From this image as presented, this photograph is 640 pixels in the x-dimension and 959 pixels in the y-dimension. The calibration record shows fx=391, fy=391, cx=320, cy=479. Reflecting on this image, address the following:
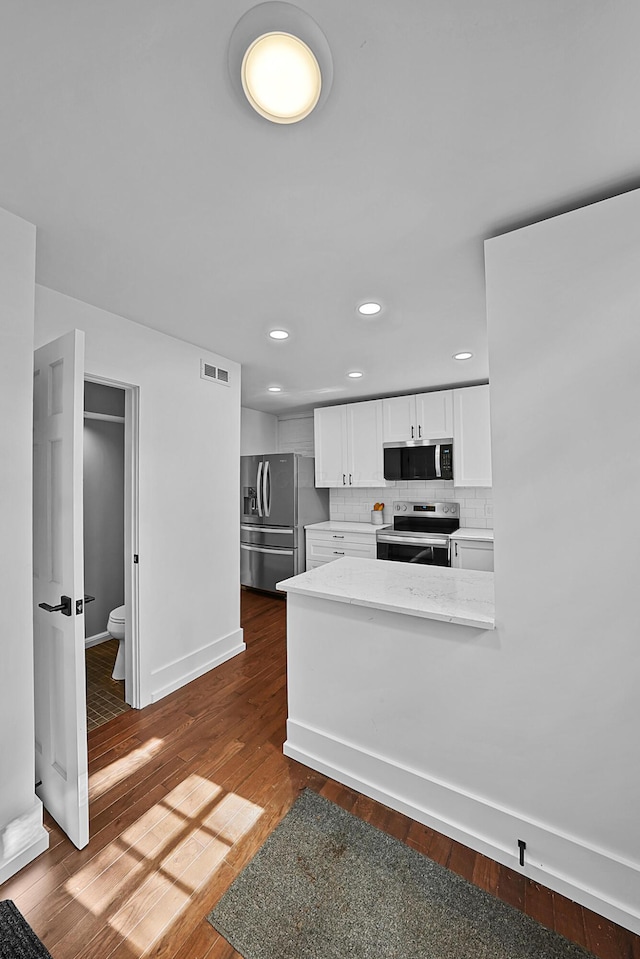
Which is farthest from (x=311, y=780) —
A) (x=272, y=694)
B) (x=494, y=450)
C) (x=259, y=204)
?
(x=259, y=204)

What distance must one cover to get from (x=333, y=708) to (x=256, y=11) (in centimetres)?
240

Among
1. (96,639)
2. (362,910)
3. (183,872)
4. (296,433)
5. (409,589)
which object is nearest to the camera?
(362,910)

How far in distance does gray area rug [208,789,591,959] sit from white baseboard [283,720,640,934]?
A: 0.16 m

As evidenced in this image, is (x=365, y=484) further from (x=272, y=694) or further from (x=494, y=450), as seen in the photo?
(x=494, y=450)

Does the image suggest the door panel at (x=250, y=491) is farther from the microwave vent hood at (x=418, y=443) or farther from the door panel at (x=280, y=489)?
the microwave vent hood at (x=418, y=443)

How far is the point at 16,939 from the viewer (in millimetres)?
1097

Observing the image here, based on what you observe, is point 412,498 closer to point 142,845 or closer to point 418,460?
point 418,460

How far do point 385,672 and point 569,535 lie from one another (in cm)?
98

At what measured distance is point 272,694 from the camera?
2.68m

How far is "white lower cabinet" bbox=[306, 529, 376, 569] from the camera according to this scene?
456 centimetres

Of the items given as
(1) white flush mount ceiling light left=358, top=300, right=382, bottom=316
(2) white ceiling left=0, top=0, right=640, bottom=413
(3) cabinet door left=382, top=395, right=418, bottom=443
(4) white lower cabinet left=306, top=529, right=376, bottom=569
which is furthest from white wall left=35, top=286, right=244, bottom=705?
(3) cabinet door left=382, top=395, right=418, bottom=443

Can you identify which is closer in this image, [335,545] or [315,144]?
[315,144]

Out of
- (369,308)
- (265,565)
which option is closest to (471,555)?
(265,565)

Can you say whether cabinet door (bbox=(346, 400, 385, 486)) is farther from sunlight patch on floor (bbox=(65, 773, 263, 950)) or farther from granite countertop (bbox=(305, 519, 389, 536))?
sunlight patch on floor (bbox=(65, 773, 263, 950))
